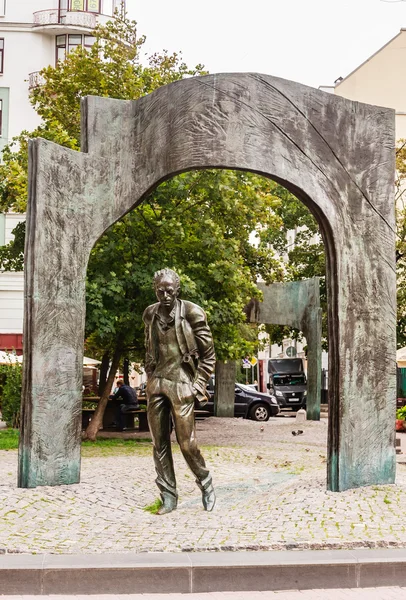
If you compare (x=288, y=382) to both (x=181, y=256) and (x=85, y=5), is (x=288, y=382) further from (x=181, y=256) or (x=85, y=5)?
(x=181, y=256)

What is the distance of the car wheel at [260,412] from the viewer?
31031 millimetres

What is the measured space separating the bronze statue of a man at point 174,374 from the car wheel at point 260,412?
2207cm

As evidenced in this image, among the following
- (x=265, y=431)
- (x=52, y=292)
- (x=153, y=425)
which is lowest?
(x=265, y=431)

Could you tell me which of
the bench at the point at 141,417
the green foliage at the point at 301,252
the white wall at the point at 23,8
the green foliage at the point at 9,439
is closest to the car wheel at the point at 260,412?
the green foliage at the point at 301,252

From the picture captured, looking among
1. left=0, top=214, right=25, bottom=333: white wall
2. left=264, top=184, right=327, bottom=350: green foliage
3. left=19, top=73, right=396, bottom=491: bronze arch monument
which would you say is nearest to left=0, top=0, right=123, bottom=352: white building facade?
left=0, top=214, right=25, bottom=333: white wall

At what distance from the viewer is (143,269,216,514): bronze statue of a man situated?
29.1 feet

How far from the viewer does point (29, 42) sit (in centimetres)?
3991

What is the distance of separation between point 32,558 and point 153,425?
2.40 m

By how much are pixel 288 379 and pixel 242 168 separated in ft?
104

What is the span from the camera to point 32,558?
22.4ft

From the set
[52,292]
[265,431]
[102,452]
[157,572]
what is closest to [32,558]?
[157,572]

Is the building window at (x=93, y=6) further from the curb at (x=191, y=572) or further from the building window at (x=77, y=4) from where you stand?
the curb at (x=191, y=572)

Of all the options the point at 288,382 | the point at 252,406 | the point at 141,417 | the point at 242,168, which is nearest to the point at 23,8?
the point at 288,382

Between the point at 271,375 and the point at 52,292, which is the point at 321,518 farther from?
the point at 271,375
